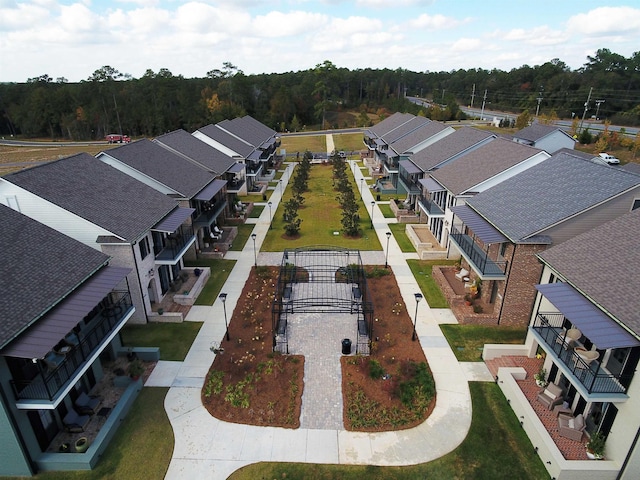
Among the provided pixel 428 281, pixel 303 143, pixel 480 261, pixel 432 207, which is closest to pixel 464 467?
pixel 480 261

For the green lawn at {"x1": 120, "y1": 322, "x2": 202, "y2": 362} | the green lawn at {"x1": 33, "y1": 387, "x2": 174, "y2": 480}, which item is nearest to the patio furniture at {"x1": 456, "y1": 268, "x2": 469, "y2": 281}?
the green lawn at {"x1": 120, "y1": 322, "x2": 202, "y2": 362}

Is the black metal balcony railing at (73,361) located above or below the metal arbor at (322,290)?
above

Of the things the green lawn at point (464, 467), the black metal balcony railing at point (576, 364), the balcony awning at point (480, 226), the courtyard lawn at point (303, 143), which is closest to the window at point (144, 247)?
the green lawn at point (464, 467)

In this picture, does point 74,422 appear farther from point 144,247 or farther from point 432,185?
point 432,185

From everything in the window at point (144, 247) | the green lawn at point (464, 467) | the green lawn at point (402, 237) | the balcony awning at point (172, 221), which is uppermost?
the balcony awning at point (172, 221)

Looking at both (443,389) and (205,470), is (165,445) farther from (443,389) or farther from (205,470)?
(443,389)

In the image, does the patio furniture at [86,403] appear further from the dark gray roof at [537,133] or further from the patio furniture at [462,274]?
the dark gray roof at [537,133]
